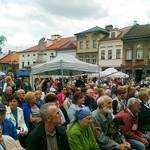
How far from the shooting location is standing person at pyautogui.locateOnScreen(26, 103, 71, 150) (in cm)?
444

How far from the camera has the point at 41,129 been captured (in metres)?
4.49

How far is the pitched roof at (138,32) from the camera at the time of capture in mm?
46550

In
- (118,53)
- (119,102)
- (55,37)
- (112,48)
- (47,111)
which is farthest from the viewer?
(55,37)

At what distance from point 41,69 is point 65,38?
178 feet

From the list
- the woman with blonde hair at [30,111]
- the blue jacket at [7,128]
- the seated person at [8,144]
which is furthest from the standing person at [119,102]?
the seated person at [8,144]

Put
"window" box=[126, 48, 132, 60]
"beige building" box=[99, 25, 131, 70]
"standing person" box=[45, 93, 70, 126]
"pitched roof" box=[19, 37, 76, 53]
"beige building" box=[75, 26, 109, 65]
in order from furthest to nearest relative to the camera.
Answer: "pitched roof" box=[19, 37, 76, 53], "beige building" box=[75, 26, 109, 65], "beige building" box=[99, 25, 131, 70], "window" box=[126, 48, 132, 60], "standing person" box=[45, 93, 70, 126]

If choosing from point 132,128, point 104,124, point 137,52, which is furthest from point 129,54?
point 104,124

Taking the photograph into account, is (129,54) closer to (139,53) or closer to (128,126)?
(139,53)

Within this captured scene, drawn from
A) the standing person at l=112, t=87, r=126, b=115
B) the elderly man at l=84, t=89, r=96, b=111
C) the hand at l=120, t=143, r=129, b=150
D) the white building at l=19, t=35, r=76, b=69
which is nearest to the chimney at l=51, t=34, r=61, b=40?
the white building at l=19, t=35, r=76, b=69

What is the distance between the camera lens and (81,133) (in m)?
5.35

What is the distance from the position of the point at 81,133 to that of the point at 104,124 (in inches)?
41.7

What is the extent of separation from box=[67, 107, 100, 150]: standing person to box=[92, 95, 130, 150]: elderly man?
0.59 meters

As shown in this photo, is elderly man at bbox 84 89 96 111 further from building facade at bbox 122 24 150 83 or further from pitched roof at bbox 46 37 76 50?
pitched roof at bbox 46 37 76 50

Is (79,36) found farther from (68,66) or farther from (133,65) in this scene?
(68,66)
